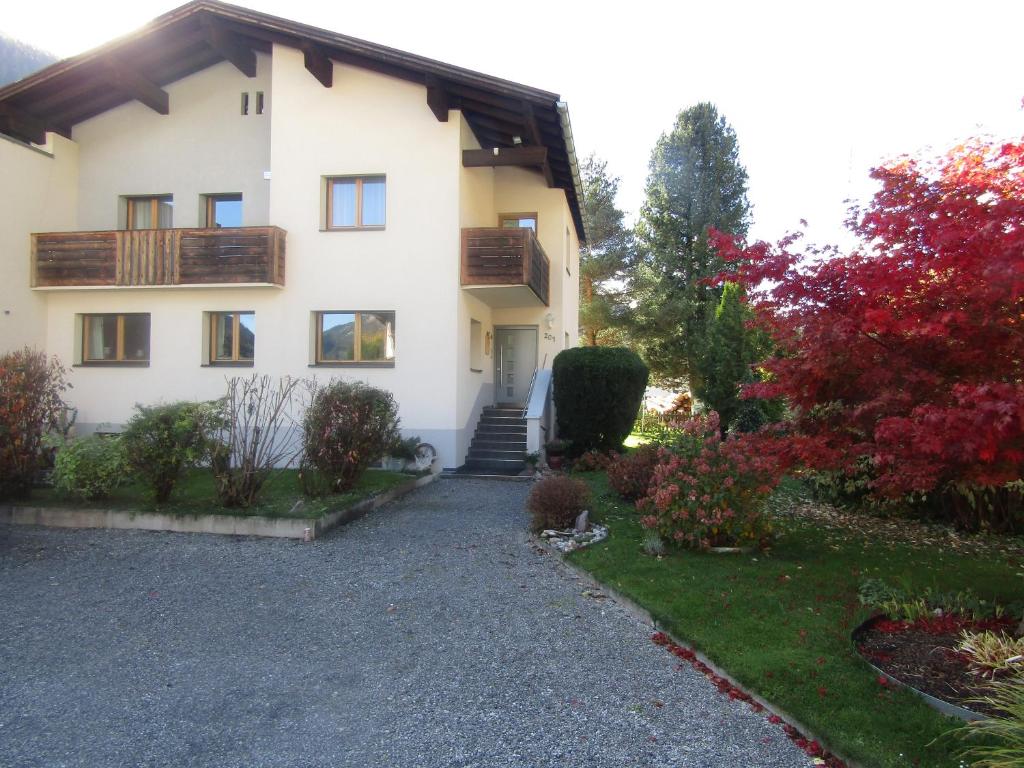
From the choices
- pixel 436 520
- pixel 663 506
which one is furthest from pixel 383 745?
pixel 436 520

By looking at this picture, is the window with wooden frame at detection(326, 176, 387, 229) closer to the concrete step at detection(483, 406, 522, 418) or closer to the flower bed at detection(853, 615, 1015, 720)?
the concrete step at detection(483, 406, 522, 418)

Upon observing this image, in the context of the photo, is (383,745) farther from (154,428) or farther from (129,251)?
(129,251)

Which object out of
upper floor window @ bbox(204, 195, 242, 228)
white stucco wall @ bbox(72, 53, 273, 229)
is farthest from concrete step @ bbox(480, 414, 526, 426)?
upper floor window @ bbox(204, 195, 242, 228)

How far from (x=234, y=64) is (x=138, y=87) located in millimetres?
1995

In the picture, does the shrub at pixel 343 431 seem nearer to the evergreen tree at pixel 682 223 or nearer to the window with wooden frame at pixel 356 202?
the window with wooden frame at pixel 356 202

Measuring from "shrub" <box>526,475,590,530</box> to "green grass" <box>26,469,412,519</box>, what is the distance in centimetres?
259

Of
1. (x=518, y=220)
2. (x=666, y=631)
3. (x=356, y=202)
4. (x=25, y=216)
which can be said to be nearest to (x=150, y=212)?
(x=25, y=216)

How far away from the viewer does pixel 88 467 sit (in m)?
8.89

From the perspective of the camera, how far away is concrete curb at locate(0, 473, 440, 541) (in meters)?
8.42

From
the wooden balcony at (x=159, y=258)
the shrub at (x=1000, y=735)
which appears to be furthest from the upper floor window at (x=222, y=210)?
the shrub at (x=1000, y=735)

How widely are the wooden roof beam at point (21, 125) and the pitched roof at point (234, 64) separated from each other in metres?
0.02

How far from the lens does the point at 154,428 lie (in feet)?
28.3

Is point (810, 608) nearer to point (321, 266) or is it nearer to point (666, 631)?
point (666, 631)

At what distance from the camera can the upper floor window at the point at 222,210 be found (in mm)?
15289
